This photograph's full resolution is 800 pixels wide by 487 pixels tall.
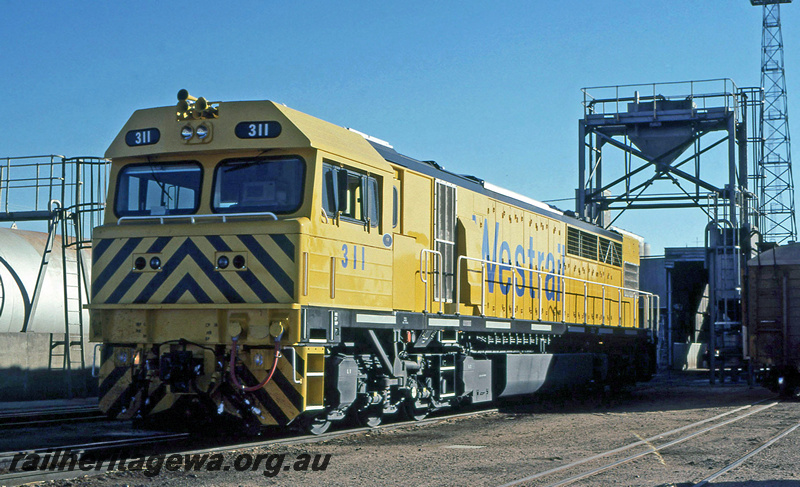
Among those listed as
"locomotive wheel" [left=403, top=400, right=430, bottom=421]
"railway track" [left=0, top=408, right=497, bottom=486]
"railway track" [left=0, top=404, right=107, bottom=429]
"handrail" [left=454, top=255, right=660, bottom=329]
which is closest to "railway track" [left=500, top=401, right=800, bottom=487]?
"locomotive wheel" [left=403, top=400, right=430, bottom=421]

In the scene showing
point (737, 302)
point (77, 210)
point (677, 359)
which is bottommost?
point (677, 359)

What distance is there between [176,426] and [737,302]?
906 inches

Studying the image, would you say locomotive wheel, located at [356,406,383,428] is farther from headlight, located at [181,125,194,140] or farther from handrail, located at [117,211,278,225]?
headlight, located at [181,125,194,140]

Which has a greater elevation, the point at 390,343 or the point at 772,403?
the point at 390,343

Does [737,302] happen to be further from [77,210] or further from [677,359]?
[77,210]

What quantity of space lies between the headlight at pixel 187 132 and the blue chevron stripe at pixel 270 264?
1.58 m

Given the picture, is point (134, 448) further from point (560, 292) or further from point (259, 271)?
point (560, 292)

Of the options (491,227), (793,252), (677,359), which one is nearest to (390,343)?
→ (491,227)

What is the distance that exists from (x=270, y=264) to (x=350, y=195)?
1538 mm

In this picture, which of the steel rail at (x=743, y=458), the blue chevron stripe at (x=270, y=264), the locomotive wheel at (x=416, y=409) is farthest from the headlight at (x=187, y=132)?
the steel rail at (x=743, y=458)

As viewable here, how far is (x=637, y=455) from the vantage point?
10.1 meters

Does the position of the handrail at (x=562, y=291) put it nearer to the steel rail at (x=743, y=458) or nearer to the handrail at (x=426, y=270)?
the handrail at (x=426, y=270)

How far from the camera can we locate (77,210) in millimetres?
19812

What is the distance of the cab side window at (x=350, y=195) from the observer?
10.6 m
